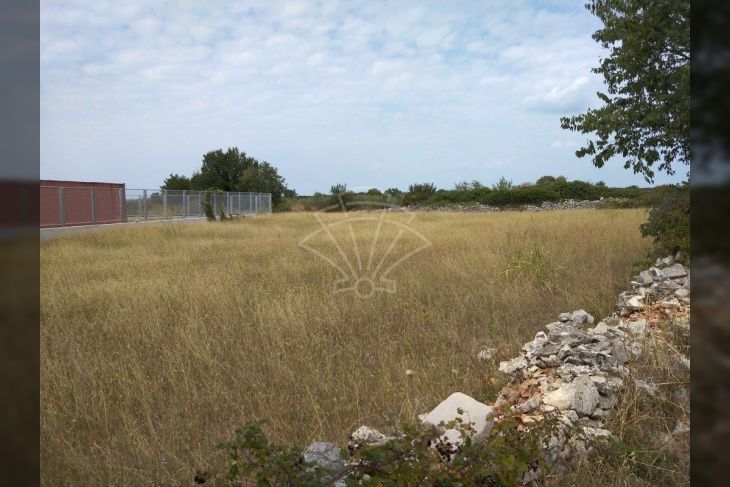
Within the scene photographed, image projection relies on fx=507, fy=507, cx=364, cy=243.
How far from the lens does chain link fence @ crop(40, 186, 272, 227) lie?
65.3ft

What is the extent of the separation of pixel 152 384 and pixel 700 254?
421 centimetres

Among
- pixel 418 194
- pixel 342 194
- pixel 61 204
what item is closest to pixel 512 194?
pixel 418 194

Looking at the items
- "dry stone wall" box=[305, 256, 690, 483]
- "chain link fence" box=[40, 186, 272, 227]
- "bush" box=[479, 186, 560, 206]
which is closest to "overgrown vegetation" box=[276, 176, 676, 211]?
"bush" box=[479, 186, 560, 206]

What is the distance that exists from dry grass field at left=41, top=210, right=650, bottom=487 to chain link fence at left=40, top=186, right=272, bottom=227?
10775 millimetres

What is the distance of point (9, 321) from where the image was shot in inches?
58.7

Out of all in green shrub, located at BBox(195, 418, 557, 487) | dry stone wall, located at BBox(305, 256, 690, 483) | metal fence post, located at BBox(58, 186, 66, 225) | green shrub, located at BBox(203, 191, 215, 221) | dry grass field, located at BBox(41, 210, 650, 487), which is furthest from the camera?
green shrub, located at BBox(203, 191, 215, 221)

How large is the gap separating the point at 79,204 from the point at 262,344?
20.1 meters

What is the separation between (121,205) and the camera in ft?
82.6

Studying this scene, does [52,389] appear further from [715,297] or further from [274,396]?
[715,297]

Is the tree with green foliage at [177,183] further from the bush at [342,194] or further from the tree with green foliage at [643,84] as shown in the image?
the tree with green foliage at [643,84]

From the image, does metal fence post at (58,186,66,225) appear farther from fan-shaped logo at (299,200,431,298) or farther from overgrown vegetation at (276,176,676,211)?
overgrown vegetation at (276,176,676,211)

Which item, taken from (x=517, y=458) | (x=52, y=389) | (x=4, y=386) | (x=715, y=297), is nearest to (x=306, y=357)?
(x=52, y=389)

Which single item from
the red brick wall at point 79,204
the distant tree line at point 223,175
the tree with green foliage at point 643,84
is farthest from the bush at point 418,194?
the tree with green foliage at point 643,84

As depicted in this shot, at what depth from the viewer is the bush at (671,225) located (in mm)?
7463
